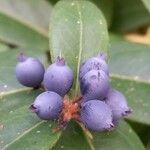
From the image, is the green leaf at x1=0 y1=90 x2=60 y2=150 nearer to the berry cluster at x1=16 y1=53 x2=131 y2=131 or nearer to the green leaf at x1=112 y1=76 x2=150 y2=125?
the berry cluster at x1=16 y1=53 x2=131 y2=131

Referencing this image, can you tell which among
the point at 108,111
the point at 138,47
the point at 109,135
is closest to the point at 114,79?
the point at 138,47

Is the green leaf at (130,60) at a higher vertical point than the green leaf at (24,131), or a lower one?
higher

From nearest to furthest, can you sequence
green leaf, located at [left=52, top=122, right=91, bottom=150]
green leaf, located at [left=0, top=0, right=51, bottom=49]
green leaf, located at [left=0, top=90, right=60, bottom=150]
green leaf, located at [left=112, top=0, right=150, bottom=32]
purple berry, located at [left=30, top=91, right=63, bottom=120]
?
1. purple berry, located at [left=30, top=91, right=63, bottom=120]
2. green leaf, located at [left=0, top=90, right=60, bottom=150]
3. green leaf, located at [left=52, top=122, right=91, bottom=150]
4. green leaf, located at [left=0, top=0, right=51, bottom=49]
5. green leaf, located at [left=112, top=0, right=150, bottom=32]

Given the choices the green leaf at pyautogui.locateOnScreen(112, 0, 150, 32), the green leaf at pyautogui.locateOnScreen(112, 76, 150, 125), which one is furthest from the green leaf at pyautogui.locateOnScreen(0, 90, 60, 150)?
the green leaf at pyautogui.locateOnScreen(112, 0, 150, 32)

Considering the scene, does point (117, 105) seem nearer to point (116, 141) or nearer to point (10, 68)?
point (116, 141)

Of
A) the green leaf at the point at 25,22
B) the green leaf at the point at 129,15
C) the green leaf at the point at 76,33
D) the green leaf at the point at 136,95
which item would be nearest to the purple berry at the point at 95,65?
the green leaf at the point at 76,33

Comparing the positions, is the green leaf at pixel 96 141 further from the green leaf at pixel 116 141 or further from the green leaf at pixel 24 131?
the green leaf at pixel 24 131
